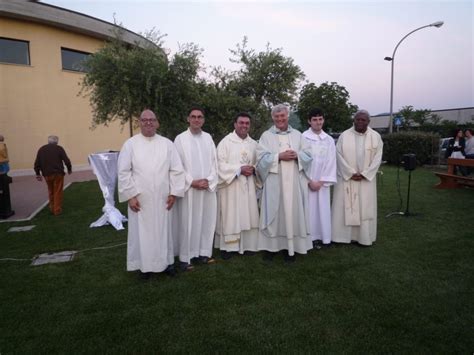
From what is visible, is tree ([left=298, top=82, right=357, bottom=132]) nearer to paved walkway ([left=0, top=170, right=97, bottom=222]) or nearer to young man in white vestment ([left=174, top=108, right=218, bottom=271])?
paved walkway ([left=0, top=170, right=97, bottom=222])

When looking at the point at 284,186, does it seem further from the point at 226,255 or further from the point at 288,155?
the point at 226,255

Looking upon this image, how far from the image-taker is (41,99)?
16750 millimetres

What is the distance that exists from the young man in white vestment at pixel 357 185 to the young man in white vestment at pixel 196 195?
2.15m

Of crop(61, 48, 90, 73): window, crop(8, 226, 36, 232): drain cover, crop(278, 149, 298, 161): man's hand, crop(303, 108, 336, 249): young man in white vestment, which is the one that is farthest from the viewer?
crop(61, 48, 90, 73): window

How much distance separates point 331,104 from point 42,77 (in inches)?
977

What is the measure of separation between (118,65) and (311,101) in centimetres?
2573

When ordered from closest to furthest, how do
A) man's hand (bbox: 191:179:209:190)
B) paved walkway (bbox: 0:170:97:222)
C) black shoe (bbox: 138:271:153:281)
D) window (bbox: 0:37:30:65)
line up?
1. black shoe (bbox: 138:271:153:281)
2. man's hand (bbox: 191:179:209:190)
3. paved walkway (bbox: 0:170:97:222)
4. window (bbox: 0:37:30:65)

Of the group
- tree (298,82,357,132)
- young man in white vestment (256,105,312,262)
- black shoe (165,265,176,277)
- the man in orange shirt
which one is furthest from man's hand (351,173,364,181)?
tree (298,82,357,132)

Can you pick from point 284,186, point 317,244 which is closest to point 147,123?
point 284,186

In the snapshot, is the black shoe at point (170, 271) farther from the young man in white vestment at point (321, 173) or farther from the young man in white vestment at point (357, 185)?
the young man in white vestment at point (357, 185)

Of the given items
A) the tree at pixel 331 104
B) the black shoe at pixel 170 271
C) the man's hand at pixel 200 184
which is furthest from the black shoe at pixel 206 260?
the tree at pixel 331 104

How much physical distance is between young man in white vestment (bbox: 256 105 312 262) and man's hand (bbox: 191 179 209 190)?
2.72 ft

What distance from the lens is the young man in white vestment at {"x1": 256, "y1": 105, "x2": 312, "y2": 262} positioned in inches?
190

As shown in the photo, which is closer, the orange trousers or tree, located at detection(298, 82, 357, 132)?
the orange trousers
